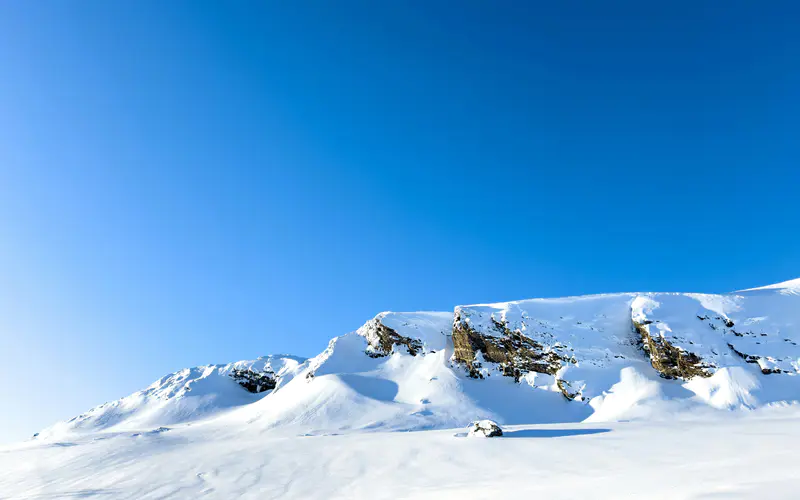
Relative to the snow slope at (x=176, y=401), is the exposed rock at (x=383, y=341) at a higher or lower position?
higher

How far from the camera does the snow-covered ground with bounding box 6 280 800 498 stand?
11.5 meters

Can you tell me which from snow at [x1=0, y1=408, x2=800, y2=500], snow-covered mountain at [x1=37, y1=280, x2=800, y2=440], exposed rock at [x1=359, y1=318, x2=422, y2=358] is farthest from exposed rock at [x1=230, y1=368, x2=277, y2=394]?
snow at [x1=0, y1=408, x2=800, y2=500]

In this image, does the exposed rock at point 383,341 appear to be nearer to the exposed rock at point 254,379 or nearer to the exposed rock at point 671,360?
the exposed rock at point 254,379

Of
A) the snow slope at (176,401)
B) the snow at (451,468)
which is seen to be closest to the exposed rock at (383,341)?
the snow slope at (176,401)

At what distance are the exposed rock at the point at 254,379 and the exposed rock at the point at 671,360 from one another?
42832 millimetres

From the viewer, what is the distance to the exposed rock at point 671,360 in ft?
96.1

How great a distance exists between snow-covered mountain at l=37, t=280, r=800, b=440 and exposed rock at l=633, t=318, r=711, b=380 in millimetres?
73

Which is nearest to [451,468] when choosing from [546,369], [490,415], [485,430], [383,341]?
[485,430]

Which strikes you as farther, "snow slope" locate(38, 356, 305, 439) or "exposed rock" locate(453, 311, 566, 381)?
"snow slope" locate(38, 356, 305, 439)

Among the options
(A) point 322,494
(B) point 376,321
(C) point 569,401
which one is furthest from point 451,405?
(A) point 322,494

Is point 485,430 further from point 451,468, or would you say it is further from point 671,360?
point 671,360

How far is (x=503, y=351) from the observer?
125 ft

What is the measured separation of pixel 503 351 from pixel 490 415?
24.8 feet

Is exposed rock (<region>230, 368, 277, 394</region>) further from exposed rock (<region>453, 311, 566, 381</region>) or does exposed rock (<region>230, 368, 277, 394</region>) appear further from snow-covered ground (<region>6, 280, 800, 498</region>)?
exposed rock (<region>453, 311, 566, 381</region>)
